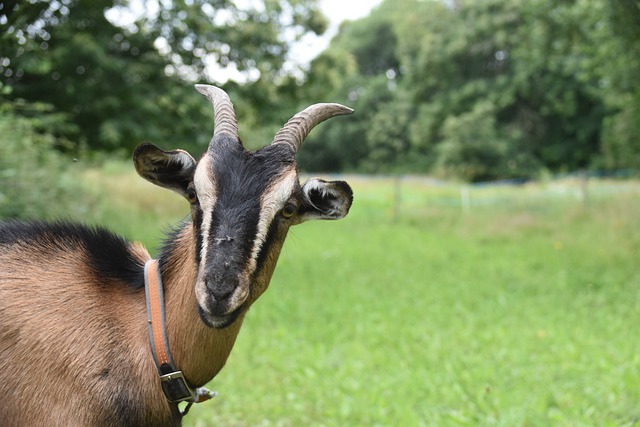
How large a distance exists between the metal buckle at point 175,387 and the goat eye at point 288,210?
699 millimetres

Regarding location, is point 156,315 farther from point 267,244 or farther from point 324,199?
point 324,199

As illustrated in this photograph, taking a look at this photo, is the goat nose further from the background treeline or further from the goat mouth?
the background treeline

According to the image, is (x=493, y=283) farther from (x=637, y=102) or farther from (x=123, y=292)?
(x=123, y=292)

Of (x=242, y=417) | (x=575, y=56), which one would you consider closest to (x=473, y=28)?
(x=575, y=56)

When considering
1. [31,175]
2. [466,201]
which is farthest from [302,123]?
[466,201]

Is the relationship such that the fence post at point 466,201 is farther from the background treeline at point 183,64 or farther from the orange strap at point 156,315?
the orange strap at point 156,315

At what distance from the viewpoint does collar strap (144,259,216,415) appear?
6.94 feet

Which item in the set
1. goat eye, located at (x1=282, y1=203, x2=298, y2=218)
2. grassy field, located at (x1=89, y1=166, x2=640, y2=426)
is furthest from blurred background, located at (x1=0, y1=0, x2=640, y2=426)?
goat eye, located at (x1=282, y1=203, x2=298, y2=218)

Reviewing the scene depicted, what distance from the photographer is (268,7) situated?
1023cm

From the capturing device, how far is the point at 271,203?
6.81 feet

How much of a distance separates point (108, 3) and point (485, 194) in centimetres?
1424

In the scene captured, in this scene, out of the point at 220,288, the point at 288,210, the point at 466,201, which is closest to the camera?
the point at 220,288

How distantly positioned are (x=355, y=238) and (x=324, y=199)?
11.8 m

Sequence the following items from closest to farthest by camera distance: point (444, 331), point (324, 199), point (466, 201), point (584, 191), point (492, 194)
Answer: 1. point (324, 199)
2. point (444, 331)
3. point (584, 191)
4. point (466, 201)
5. point (492, 194)
